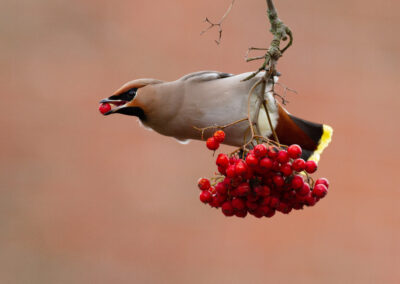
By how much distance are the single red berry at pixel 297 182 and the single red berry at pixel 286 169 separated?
2cm

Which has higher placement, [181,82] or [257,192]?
[181,82]

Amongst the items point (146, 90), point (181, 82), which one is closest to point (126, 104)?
point (146, 90)

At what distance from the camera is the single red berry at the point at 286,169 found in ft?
3.96

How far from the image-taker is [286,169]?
1.21m

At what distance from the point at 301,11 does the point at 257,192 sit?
→ 123 inches

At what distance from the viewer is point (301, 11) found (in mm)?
4172

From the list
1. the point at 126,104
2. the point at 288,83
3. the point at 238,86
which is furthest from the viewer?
the point at 288,83

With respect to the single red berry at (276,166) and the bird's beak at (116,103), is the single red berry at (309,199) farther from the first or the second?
the bird's beak at (116,103)

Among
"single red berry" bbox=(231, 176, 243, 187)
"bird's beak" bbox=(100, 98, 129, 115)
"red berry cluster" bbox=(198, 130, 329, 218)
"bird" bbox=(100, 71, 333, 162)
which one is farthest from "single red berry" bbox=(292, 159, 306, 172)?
"bird's beak" bbox=(100, 98, 129, 115)

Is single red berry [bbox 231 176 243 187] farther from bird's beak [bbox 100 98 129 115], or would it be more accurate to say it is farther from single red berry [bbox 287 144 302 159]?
bird's beak [bbox 100 98 129 115]

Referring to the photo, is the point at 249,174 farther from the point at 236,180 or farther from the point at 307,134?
the point at 307,134

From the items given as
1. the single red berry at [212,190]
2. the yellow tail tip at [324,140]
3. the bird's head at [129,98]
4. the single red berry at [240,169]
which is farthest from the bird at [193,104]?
the single red berry at [240,169]

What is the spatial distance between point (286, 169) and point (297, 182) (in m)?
0.04

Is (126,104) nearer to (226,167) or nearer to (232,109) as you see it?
(232,109)
